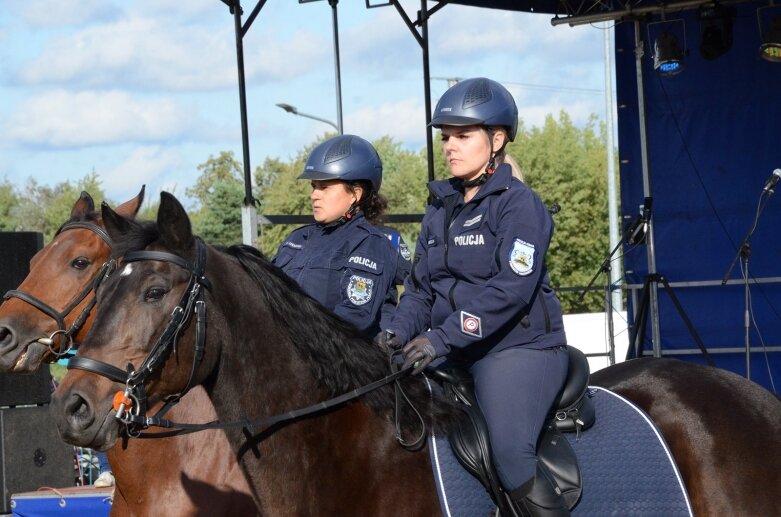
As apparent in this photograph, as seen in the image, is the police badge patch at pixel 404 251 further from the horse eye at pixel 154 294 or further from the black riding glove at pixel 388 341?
the horse eye at pixel 154 294

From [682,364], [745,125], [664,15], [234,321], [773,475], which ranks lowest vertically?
[773,475]

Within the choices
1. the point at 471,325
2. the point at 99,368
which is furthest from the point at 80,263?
the point at 471,325

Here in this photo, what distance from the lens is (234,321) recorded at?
3.55 m

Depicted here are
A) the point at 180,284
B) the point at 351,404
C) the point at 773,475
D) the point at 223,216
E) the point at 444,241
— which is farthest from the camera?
the point at 223,216

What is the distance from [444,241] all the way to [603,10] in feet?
23.1

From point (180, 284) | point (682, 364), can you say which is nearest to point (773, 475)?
point (682, 364)

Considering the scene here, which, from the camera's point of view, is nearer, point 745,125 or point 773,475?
point 773,475

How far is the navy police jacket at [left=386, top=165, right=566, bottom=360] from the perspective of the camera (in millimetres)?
3682

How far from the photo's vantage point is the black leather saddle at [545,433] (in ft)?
12.2

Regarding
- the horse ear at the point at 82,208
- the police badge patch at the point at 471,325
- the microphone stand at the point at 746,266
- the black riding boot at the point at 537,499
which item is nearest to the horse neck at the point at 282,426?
the black riding boot at the point at 537,499

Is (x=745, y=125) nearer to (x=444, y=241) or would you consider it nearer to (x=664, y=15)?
(x=664, y=15)

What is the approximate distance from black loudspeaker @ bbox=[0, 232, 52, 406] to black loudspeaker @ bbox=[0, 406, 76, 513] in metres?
0.10

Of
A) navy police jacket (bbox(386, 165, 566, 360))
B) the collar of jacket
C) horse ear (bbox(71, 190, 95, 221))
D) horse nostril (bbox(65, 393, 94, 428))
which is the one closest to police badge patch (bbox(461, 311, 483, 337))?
navy police jacket (bbox(386, 165, 566, 360))

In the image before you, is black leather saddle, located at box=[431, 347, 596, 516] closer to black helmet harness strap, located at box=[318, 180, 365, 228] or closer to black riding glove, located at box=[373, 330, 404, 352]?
black riding glove, located at box=[373, 330, 404, 352]
